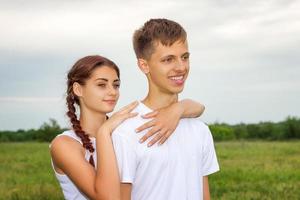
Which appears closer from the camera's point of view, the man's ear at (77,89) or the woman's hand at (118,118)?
Answer: the woman's hand at (118,118)

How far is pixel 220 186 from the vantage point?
13219 millimetres

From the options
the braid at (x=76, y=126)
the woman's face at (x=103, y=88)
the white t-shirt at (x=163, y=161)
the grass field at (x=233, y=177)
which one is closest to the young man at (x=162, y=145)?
the white t-shirt at (x=163, y=161)

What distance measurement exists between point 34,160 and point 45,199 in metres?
10.3

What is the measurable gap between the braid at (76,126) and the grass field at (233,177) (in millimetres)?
7921

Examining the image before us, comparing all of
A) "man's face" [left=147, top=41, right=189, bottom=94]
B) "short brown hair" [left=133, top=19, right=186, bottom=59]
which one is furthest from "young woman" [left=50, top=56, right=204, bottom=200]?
"short brown hair" [left=133, top=19, right=186, bottom=59]

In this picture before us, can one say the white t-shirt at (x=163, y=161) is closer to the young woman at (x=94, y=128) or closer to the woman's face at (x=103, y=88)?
the young woman at (x=94, y=128)

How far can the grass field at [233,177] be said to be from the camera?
12.1 metres

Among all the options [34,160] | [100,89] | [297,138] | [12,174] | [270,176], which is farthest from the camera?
[297,138]

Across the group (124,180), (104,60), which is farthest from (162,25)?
(124,180)

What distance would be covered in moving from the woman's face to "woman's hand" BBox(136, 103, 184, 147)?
46 cm

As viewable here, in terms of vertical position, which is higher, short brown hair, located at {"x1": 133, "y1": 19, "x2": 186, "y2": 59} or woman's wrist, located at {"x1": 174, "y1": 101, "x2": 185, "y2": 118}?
short brown hair, located at {"x1": 133, "y1": 19, "x2": 186, "y2": 59}

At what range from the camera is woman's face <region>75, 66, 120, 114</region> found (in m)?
3.45

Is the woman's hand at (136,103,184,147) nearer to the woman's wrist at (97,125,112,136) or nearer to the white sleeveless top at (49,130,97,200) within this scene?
the woman's wrist at (97,125,112,136)

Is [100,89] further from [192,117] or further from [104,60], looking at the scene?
[192,117]
